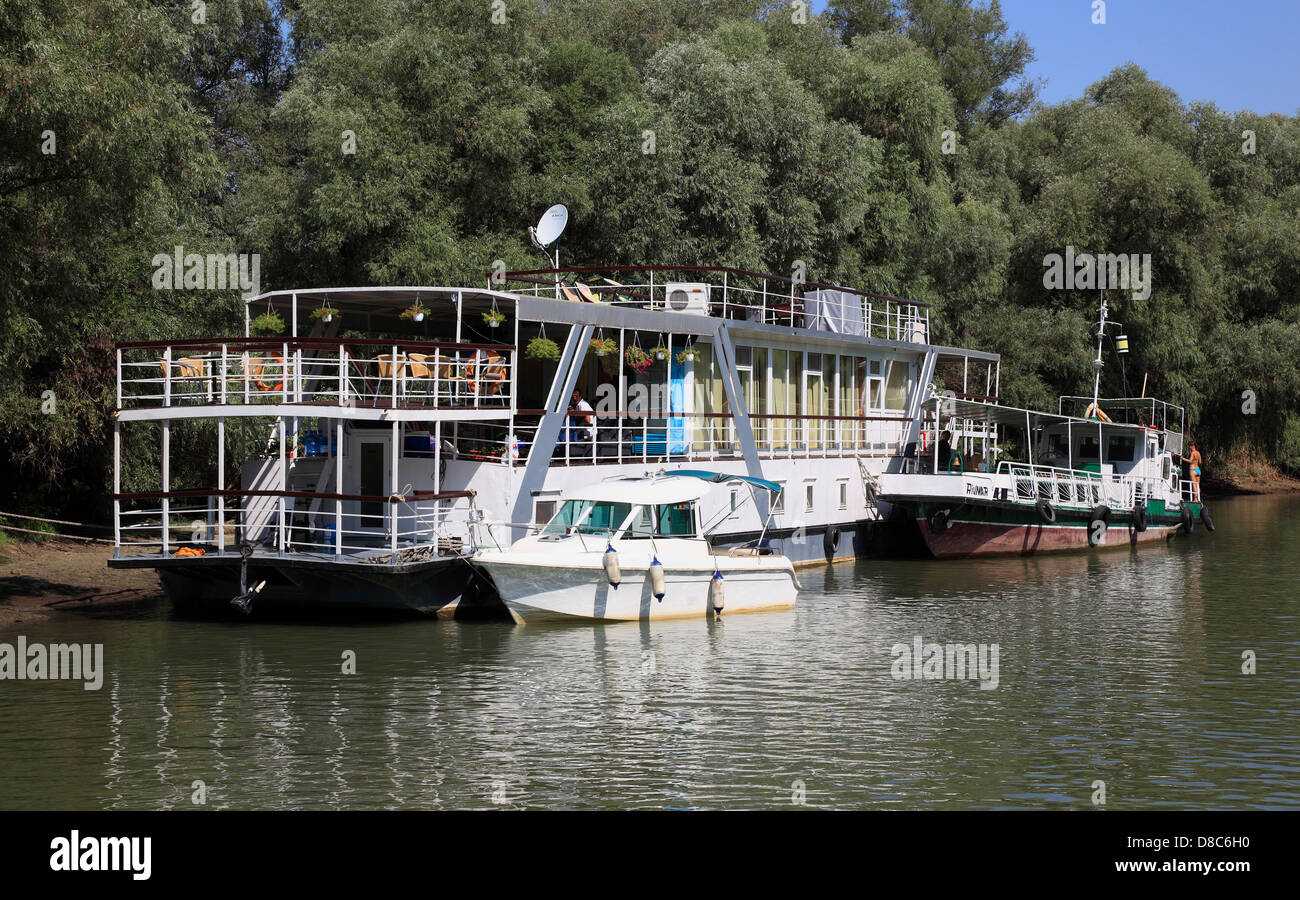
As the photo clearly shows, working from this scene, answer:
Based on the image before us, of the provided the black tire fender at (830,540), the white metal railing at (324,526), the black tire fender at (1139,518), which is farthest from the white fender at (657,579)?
the black tire fender at (1139,518)

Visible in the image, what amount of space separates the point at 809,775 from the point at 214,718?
7.33m

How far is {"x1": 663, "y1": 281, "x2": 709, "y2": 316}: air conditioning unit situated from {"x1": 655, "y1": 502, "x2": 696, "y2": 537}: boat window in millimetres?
6690

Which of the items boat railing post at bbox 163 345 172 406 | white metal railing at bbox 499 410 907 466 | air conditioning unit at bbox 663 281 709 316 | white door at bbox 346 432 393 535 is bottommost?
white door at bbox 346 432 393 535

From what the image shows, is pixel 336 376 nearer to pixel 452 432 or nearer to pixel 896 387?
pixel 452 432

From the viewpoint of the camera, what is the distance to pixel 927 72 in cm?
5172

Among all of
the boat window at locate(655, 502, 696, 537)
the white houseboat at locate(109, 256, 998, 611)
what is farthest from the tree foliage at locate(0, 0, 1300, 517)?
the boat window at locate(655, 502, 696, 537)

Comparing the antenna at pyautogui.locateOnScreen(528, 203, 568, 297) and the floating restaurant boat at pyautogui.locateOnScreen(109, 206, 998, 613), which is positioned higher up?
the antenna at pyautogui.locateOnScreen(528, 203, 568, 297)

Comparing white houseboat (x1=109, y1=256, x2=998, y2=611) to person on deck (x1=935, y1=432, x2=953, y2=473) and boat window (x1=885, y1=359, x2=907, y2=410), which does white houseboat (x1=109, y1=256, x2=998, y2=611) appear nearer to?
boat window (x1=885, y1=359, x2=907, y2=410)

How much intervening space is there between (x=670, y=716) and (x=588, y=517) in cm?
723

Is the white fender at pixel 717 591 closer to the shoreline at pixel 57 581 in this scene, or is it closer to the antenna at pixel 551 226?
the antenna at pixel 551 226

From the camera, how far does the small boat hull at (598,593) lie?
21.9 m

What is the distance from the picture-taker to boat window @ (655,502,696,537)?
23.5 m
